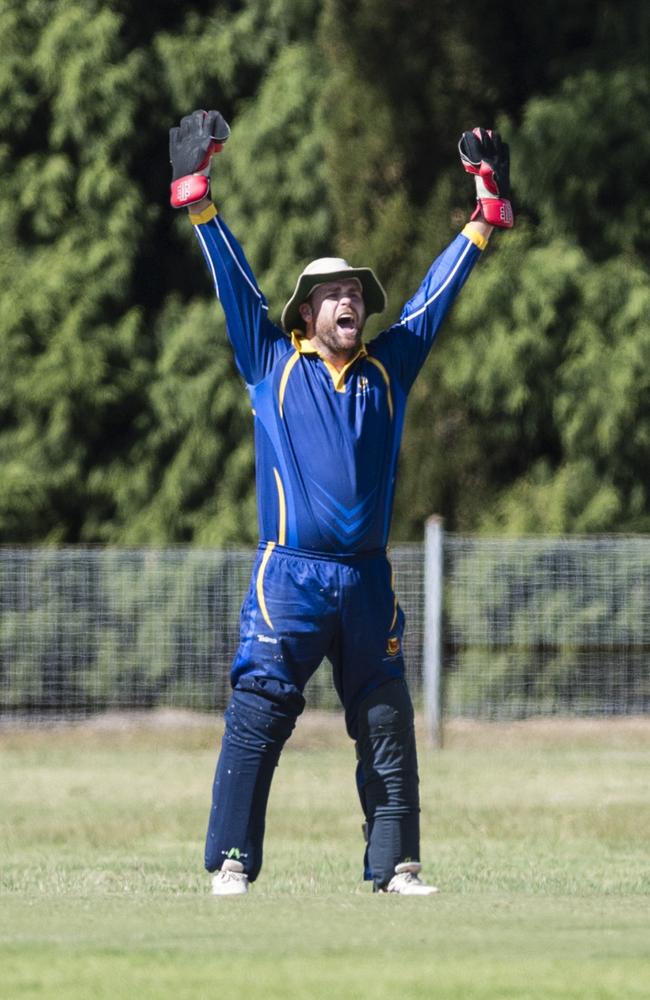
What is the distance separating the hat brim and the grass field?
1.95 metres

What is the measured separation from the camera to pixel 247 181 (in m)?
18.3

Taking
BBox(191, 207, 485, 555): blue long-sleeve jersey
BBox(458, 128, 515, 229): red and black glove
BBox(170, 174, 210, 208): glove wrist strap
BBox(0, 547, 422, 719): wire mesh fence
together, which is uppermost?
BBox(458, 128, 515, 229): red and black glove

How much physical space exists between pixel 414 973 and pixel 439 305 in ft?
9.34

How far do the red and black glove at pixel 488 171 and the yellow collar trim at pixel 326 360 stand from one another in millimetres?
731

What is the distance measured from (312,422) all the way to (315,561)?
17.9 inches

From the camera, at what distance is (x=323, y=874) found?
27.3ft

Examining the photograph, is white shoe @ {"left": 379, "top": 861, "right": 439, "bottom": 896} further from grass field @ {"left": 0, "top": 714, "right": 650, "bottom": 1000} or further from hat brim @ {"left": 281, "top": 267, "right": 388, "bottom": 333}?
hat brim @ {"left": 281, "top": 267, "right": 388, "bottom": 333}

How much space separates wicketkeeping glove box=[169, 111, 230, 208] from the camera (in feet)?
22.5

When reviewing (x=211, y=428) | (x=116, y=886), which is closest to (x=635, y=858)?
(x=116, y=886)

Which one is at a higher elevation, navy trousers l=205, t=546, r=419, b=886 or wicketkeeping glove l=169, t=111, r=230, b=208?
wicketkeeping glove l=169, t=111, r=230, b=208

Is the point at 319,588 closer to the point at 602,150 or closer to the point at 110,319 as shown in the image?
the point at 602,150

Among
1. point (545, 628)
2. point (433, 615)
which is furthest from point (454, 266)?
point (545, 628)

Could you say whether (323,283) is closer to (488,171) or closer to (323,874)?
(488,171)

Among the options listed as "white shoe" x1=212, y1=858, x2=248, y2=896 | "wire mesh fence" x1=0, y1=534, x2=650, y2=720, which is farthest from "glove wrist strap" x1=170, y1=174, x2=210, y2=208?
"wire mesh fence" x1=0, y1=534, x2=650, y2=720
